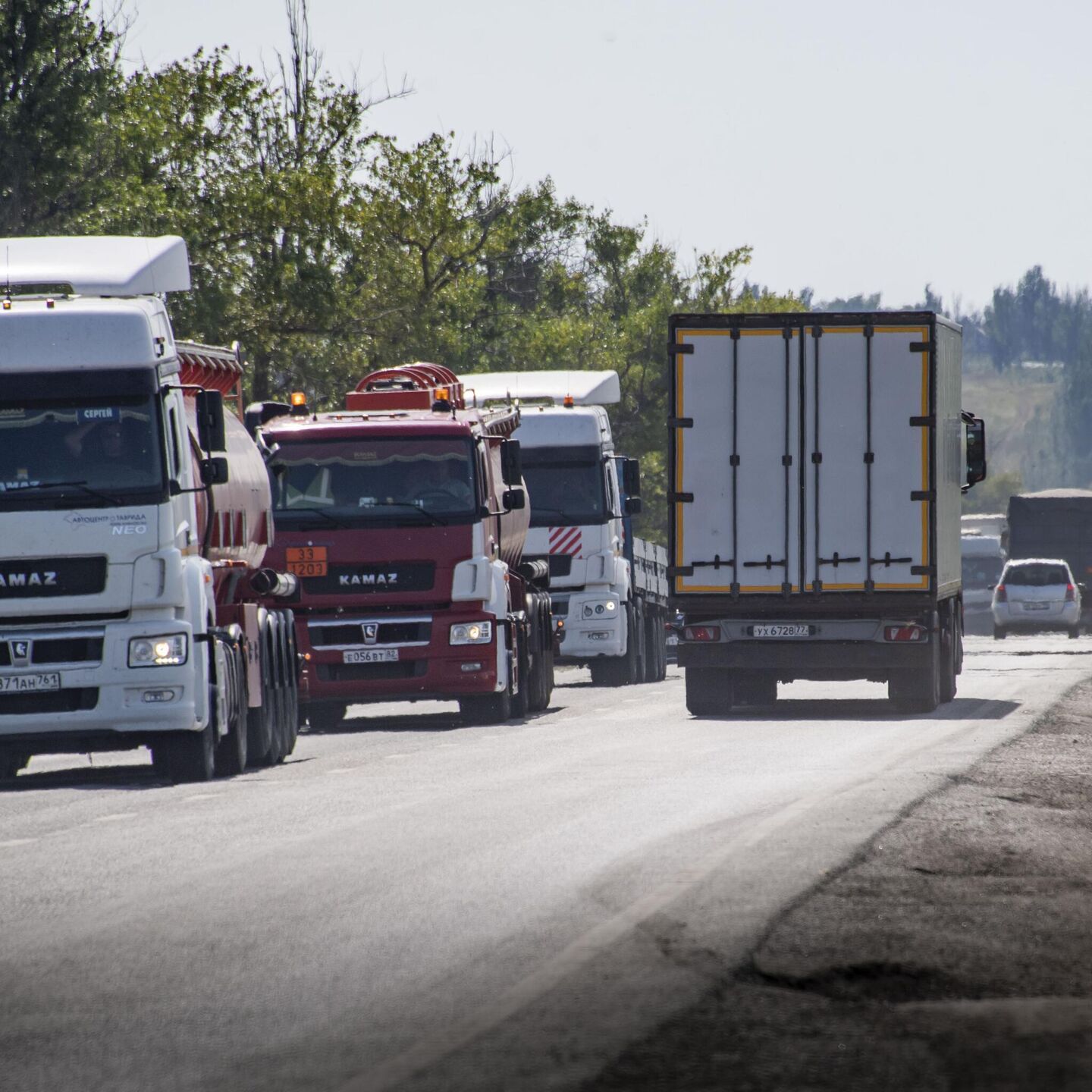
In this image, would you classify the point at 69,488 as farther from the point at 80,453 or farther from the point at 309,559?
the point at 309,559

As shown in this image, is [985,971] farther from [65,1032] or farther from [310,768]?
[310,768]

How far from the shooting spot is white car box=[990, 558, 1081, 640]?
51.4 meters

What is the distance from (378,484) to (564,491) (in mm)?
7271

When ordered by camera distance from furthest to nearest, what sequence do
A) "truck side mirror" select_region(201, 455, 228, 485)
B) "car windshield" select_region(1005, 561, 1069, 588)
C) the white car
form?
"car windshield" select_region(1005, 561, 1069, 588) < the white car < "truck side mirror" select_region(201, 455, 228, 485)

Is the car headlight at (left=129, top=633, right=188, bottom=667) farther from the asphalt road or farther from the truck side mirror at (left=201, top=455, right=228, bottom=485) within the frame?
the truck side mirror at (left=201, top=455, right=228, bottom=485)

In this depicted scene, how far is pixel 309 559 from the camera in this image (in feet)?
68.1

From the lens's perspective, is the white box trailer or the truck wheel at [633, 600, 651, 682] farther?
the truck wheel at [633, 600, 651, 682]

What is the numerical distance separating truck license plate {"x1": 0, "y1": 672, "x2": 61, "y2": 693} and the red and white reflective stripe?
45.9 ft

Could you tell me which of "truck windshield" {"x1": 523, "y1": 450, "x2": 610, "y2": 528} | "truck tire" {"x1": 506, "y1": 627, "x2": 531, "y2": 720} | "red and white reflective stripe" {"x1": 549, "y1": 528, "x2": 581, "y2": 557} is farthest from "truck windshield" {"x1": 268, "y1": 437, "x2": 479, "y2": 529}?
"red and white reflective stripe" {"x1": 549, "y1": 528, "x2": 581, "y2": 557}

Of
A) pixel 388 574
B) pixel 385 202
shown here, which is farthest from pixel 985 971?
pixel 385 202

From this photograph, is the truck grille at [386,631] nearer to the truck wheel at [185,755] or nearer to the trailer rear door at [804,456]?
the trailer rear door at [804,456]

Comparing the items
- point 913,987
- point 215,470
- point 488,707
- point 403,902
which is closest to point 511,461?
point 488,707

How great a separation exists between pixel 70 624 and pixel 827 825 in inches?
219

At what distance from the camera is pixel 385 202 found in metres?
39.7
